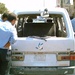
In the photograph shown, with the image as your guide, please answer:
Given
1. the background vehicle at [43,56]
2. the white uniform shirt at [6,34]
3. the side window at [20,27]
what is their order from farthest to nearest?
1. the side window at [20,27]
2. the background vehicle at [43,56]
3. the white uniform shirt at [6,34]

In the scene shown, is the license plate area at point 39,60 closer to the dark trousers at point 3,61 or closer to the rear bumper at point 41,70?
the rear bumper at point 41,70

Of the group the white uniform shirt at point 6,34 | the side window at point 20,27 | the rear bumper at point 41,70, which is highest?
the white uniform shirt at point 6,34

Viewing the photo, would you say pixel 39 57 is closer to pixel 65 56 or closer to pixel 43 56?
pixel 43 56

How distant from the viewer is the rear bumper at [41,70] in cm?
789

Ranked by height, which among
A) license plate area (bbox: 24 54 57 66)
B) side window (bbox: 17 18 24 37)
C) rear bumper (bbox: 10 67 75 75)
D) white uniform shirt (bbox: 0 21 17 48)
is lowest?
rear bumper (bbox: 10 67 75 75)

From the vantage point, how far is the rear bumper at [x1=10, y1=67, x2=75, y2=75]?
7887 mm

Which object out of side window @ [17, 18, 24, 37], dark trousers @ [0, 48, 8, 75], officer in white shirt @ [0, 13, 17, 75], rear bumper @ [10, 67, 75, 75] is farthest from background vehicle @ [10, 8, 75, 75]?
side window @ [17, 18, 24, 37]

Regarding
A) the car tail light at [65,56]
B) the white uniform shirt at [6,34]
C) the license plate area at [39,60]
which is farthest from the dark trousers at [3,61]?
the car tail light at [65,56]

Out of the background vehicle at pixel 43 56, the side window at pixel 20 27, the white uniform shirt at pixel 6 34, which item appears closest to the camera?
the white uniform shirt at pixel 6 34

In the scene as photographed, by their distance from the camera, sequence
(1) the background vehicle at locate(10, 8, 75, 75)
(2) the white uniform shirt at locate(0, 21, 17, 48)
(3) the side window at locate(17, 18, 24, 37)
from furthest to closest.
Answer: (3) the side window at locate(17, 18, 24, 37)
(1) the background vehicle at locate(10, 8, 75, 75)
(2) the white uniform shirt at locate(0, 21, 17, 48)

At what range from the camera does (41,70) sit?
791 cm

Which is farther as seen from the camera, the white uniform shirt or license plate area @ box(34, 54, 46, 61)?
license plate area @ box(34, 54, 46, 61)

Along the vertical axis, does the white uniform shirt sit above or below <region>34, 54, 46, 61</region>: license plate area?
above

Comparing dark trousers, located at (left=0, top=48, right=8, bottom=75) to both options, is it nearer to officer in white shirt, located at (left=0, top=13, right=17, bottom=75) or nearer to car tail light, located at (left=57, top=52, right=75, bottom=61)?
officer in white shirt, located at (left=0, top=13, right=17, bottom=75)
